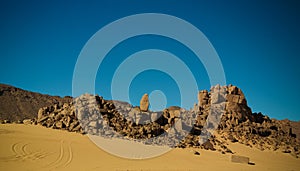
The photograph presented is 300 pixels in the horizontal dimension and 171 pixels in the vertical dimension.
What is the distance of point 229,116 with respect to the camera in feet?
84.4

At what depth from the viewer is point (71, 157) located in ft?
38.7

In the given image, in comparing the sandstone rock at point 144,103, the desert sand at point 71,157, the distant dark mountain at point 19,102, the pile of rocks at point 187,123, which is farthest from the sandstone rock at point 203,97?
the distant dark mountain at point 19,102

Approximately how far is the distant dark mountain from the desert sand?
3021cm

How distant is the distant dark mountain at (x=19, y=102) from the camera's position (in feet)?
144

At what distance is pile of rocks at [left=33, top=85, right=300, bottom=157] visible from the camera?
18875 mm

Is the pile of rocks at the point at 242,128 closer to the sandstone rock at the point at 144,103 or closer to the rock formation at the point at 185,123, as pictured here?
the rock formation at the point at 185,123

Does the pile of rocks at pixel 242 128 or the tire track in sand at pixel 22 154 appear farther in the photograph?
the pile of rocks at pixel 242 128

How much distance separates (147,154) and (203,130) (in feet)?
34.0

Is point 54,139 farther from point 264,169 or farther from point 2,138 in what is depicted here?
point 264,169

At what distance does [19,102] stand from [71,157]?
42776 millimetres

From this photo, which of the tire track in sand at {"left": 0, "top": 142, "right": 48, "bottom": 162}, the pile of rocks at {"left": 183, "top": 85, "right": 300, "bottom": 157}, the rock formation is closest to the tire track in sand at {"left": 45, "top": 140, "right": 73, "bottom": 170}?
the tire track in sand at {"left": 0, "top": 142, "right": 48, "bottom": 162}

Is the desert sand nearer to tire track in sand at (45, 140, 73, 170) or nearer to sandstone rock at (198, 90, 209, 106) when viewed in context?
tire track in sand at (45, 140, 73, 170)

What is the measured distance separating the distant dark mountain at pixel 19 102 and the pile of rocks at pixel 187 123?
2594 cm

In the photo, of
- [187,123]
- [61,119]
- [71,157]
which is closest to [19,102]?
[61,119]
